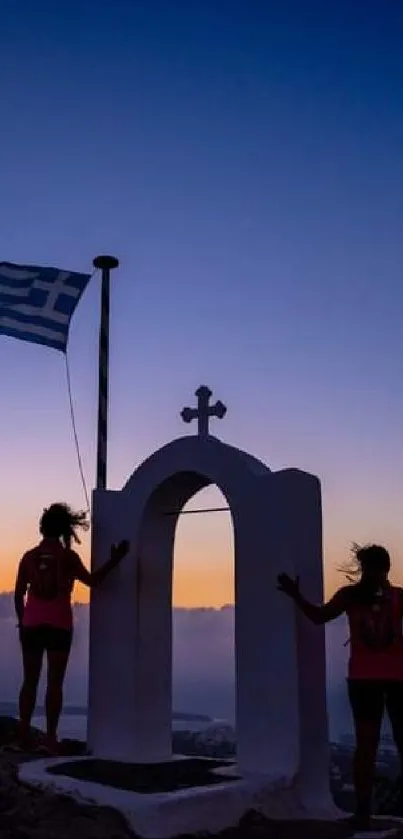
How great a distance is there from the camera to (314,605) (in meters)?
6.93

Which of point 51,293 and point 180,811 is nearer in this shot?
point 180,811

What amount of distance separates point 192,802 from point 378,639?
5.28 feet

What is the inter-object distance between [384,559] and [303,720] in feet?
4.61

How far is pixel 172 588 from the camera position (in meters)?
8.27

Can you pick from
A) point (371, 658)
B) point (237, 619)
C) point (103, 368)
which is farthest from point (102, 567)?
point (371, 658)

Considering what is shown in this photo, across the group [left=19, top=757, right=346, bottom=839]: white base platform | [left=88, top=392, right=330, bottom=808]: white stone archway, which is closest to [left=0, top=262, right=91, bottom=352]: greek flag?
[left=88, top=392, right=330, bottom=808]: white stone archway

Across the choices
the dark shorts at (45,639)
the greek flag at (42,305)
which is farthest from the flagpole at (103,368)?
the dark shorts at (45,639)

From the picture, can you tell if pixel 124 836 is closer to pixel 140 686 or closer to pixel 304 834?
pixel 304 834

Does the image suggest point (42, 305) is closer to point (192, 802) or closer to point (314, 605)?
point (314, 605)

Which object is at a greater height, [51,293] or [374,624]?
[51,293]

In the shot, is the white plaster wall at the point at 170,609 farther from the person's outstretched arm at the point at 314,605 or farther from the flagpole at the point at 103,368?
the flagpole at the point at 103,368

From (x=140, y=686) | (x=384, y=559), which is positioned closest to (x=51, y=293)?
(x=140, y=686)

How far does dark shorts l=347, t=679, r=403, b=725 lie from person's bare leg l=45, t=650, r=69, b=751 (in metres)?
2.63

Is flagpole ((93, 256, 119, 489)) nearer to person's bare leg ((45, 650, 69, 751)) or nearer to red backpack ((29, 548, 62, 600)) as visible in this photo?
red backpack ((29, 548, 62, 600))
